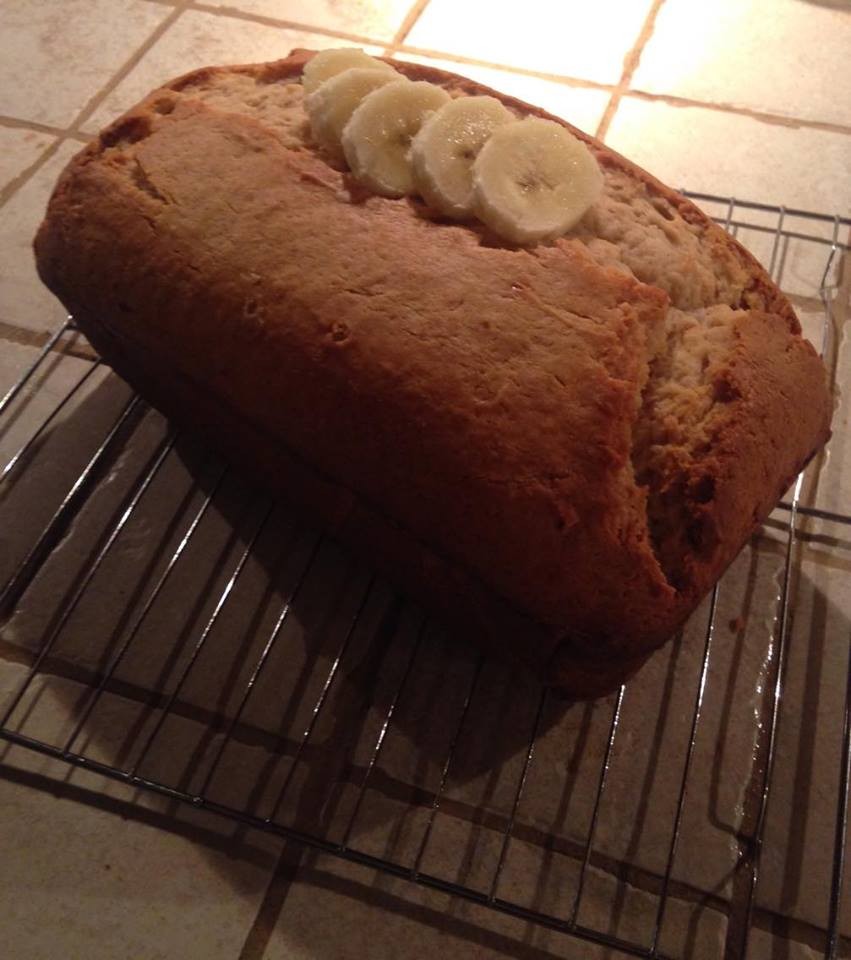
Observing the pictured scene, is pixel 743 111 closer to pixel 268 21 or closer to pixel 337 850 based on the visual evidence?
pixel 268 21

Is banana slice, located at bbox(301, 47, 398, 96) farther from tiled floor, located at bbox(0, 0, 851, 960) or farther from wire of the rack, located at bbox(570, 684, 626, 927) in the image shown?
wire of the rack, located at bbox(570, 684, 626, 927)

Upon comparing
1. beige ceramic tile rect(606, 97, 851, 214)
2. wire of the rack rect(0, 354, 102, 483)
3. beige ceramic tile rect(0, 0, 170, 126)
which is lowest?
wire of the rack rect(0, 354, 102, 483)

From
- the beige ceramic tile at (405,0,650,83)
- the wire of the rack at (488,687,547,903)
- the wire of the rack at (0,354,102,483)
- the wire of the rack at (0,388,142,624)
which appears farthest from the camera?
the beige ceramic tile at (405,0,650,83)

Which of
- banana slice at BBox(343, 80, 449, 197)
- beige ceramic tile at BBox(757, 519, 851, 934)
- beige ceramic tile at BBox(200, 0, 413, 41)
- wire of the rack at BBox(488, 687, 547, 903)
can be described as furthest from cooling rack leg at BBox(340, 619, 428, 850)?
beige ceramic tile at BBox(200, 0, 413, 41)

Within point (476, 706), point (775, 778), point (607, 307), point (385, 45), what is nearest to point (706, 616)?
point (775, 778)

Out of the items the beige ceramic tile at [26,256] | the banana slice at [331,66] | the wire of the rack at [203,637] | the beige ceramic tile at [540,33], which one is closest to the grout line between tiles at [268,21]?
the beige ceramic tile at [540,33]

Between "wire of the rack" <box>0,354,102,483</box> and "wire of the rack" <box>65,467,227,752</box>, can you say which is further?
"wire of the rack" <box>0,354,102,483</box>

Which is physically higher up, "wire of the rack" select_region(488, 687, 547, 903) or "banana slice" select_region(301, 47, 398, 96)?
"banana slice" select_region(301, 47, 398, 96)

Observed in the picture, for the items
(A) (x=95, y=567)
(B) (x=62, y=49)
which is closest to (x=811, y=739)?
(A) (x=95, y=567)
